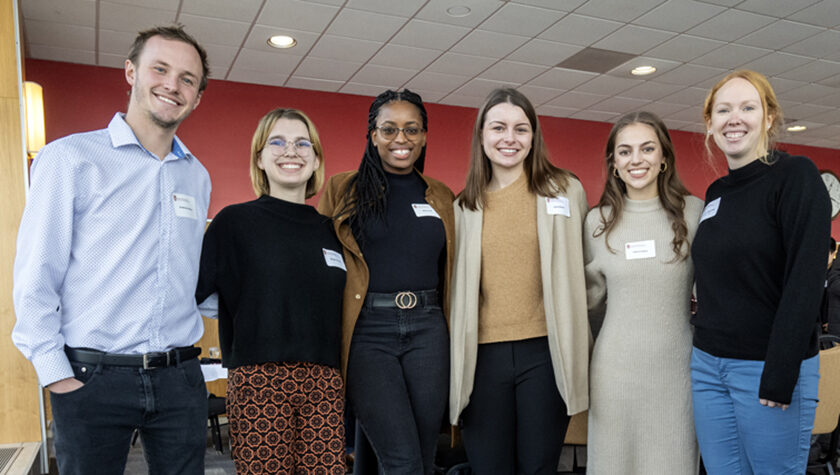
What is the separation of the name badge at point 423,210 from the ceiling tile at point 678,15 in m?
3.55

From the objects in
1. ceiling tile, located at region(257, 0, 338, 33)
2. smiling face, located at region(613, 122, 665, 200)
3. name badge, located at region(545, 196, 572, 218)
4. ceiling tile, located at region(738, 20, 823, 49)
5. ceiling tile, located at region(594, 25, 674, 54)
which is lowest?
name badge, located at region(545, 196, 572, 218)

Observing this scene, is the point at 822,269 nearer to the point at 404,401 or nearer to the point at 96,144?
the point at 404,401

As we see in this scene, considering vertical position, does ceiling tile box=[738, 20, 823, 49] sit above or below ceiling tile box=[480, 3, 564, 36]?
below

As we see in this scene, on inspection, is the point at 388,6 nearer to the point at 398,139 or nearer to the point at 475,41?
the point at 475,41

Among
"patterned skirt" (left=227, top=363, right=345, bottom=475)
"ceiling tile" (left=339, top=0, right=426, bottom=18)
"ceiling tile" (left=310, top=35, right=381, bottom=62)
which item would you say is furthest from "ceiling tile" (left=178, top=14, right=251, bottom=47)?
"patterned skirt" (left=227, top=363, right=345, bottom=475)

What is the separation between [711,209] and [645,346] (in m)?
0.49

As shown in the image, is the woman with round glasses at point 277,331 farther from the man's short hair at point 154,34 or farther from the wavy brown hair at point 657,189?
the wavy brown hair at point 657,189

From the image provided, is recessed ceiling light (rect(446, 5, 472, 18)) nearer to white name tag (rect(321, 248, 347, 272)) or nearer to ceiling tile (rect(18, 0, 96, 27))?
ceiling tile (rect(18, 0, 96, 27))

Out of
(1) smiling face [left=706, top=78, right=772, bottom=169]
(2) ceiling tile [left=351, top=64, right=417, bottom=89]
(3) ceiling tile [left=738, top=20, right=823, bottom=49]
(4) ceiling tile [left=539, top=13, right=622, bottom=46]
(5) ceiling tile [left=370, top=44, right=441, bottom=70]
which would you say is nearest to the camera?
(1) smiling face [left=706, top=78, right=772, bottom=169]

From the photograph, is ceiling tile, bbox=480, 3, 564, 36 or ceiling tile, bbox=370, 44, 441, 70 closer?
ceiling tile, bbox=480, 3, 564, 36

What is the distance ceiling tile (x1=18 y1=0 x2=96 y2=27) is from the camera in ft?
15.2

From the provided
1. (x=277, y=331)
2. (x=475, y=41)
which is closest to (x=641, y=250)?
(x=277, y=331)

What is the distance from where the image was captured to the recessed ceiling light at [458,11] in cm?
476

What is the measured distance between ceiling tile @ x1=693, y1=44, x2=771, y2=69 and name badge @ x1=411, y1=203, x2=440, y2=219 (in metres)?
4.70
